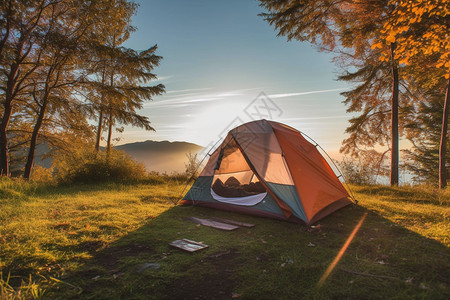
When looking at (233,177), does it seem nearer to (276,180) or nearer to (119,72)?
(276,180)

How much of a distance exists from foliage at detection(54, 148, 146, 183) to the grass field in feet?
10.6

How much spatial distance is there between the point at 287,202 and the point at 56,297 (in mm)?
3658

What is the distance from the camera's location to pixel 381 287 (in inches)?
95.2

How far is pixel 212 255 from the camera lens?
320 centimetres

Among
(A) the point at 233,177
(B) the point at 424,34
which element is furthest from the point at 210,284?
(B) the point at 424,34

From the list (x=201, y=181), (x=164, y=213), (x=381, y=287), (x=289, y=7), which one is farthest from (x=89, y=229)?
(x=289, y=7)

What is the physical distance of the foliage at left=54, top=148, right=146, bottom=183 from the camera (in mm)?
8828

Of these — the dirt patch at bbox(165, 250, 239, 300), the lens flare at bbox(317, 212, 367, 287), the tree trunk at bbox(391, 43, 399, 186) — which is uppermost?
the tree trunk at bbox(391, 43, 399, 186)

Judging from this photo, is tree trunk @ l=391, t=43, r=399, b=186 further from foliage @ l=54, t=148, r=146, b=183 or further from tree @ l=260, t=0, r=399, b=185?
foliage @ l=54, t=148, r=146, b=183

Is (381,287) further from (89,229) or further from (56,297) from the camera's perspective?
(89,229)

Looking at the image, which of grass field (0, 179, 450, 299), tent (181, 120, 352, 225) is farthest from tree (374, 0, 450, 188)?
grass field (0, 179, 450, 299)

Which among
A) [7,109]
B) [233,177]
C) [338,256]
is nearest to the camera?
[338,256]

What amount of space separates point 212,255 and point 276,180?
230 centimetres

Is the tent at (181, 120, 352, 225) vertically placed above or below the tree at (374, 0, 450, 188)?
below
